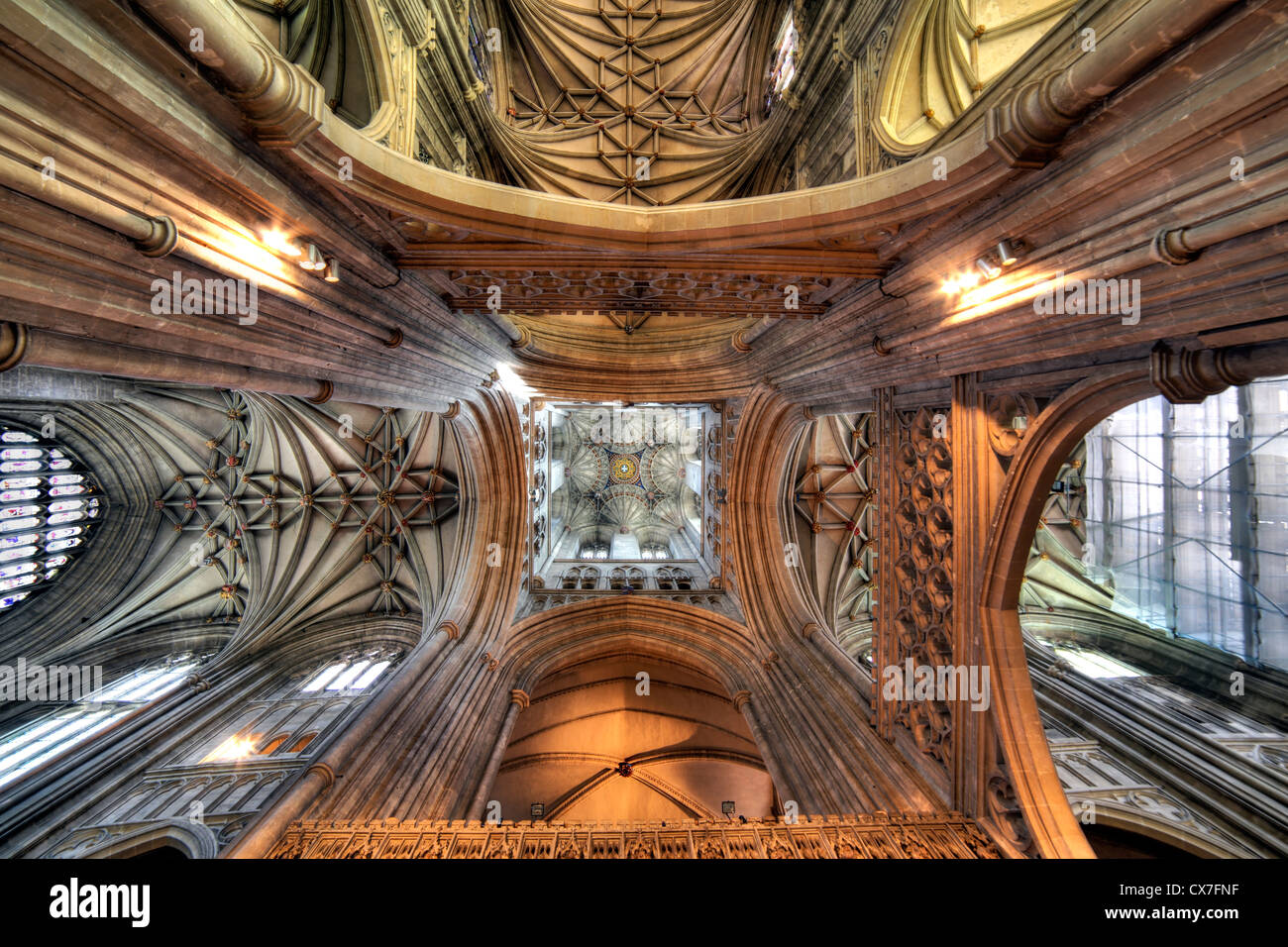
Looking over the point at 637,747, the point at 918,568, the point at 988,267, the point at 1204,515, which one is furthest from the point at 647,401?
the point at 1204,515

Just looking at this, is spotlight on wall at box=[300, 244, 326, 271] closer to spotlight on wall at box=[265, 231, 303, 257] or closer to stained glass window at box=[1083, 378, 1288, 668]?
spotlight on wall at box=[265, 231, 303, 257]

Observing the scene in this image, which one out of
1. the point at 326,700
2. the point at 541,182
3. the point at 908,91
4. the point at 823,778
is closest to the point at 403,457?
the point at 326,700

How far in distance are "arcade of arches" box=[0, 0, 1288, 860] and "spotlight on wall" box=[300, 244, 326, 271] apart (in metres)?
0.12

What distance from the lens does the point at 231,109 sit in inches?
138

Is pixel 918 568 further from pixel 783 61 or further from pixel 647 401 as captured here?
pixel 783 61

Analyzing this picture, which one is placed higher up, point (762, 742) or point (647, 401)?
point (647, 401)

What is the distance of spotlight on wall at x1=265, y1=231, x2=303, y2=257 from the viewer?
4.08 m

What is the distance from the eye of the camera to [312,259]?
14.6 ft

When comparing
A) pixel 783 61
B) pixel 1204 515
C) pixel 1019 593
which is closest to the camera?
pixel 1019 593

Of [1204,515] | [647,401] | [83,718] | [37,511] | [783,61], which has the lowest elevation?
[83,718]

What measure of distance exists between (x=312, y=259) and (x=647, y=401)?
8885 mm

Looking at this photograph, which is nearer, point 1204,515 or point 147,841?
point 147,841

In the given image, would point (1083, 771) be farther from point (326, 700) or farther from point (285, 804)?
point (326, 700)
